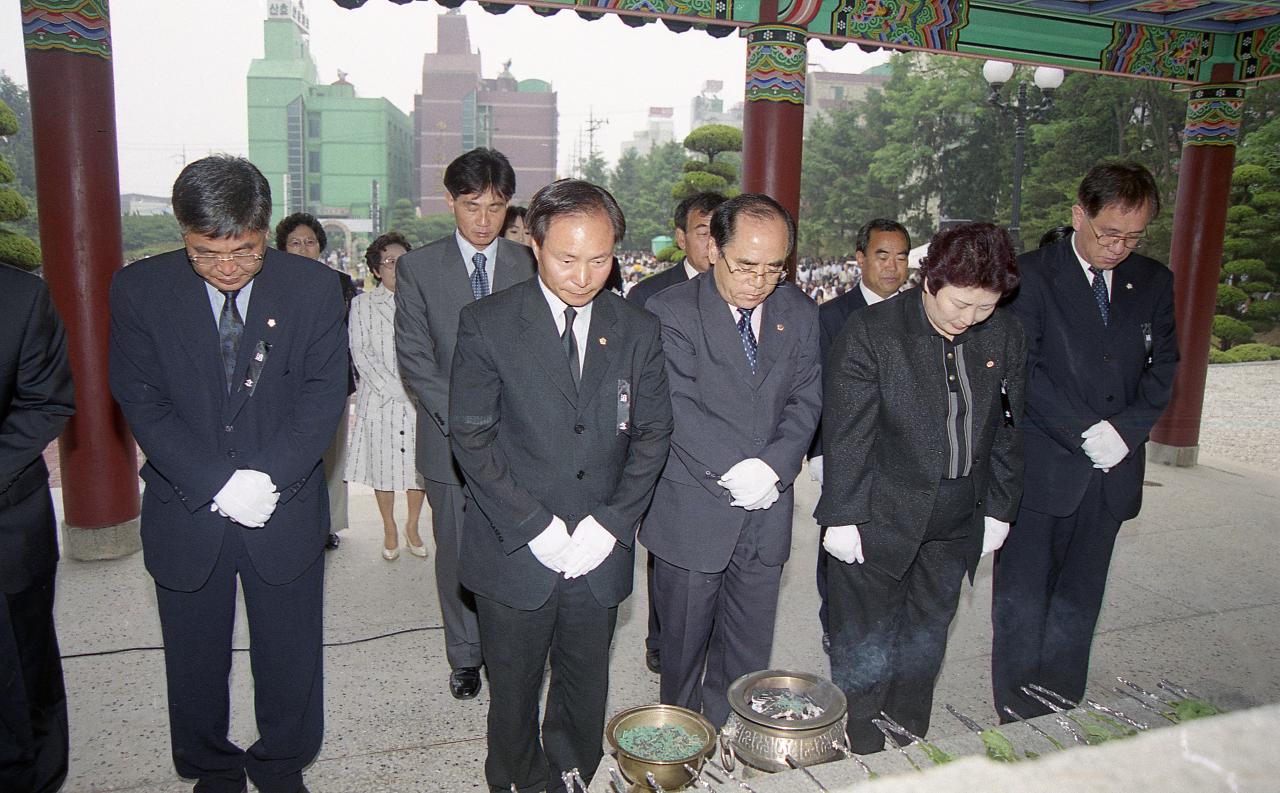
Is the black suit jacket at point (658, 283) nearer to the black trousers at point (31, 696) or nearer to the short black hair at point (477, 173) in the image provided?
the short black hair at point (477, 173)

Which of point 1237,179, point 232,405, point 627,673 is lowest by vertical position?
point 627,673

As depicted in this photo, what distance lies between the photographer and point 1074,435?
275cm

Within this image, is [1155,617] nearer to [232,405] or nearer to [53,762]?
[232,405]

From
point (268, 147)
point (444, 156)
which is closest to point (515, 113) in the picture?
point (444, 156)

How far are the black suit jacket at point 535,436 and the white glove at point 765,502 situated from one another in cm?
38

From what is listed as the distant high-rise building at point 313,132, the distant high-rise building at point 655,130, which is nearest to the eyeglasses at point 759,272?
the distant high-rise building at point 313,132

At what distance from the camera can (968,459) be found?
2.39m

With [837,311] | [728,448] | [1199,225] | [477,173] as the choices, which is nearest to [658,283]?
[837,311]

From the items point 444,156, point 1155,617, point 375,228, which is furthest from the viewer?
point 444,156

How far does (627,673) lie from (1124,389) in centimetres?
197

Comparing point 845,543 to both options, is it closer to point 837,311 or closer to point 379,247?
point 837,311

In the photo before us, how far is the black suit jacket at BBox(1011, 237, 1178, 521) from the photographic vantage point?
109 inches

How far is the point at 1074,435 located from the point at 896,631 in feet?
2.81

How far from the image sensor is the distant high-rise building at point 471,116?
21.4 meters
